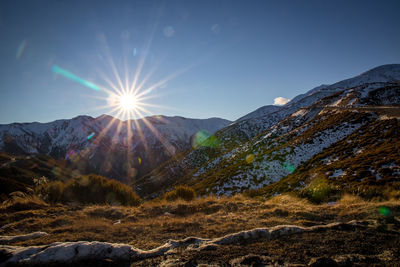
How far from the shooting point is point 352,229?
3.71m

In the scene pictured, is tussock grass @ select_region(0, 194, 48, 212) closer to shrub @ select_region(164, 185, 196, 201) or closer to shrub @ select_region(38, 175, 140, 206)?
shrub @ select_region(38, 175, 140, 206)

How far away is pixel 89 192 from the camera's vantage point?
10273 mm

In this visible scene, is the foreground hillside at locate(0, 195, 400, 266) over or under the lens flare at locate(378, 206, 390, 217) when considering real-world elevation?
over

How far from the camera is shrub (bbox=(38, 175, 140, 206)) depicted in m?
9.55

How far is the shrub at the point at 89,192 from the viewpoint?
955 centimetres

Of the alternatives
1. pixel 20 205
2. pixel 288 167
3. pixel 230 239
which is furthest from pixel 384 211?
pixel 288 167

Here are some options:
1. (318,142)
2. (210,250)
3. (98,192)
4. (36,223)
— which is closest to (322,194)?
(210,250)

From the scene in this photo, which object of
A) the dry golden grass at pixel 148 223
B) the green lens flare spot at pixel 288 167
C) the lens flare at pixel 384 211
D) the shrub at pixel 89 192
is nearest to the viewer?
the dry golden grass at pixel 148 223

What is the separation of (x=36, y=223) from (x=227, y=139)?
86.0m

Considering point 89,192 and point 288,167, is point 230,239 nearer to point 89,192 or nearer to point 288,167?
point 89,192

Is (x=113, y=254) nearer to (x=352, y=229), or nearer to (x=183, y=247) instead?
(x=183, y=247)

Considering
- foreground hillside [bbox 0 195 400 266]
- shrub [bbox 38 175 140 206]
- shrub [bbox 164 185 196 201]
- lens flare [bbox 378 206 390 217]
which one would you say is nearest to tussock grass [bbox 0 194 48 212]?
foreground hillside [bbox 0 195 400 266]

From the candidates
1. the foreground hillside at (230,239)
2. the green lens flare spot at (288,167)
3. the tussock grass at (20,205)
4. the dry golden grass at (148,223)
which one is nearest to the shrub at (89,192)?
the tussock grass at (20,205)

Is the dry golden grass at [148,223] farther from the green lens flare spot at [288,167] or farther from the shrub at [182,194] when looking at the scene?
the green lens flare spot at [288,167]
